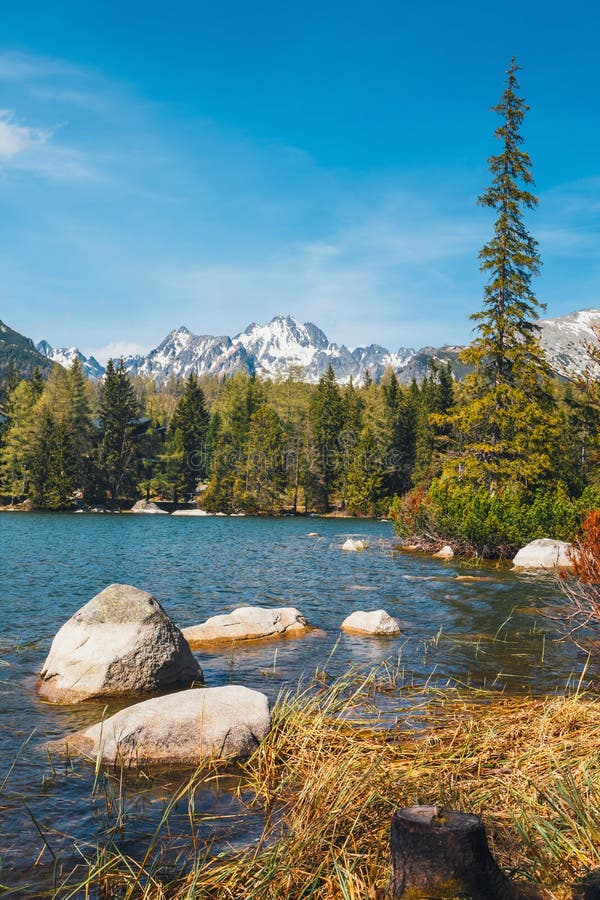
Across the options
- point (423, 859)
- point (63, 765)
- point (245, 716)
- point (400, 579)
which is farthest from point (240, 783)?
point (400, 579)

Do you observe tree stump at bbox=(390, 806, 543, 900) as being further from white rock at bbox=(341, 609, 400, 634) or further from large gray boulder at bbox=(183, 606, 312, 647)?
white rock at bbox=(341, 609, 400, 634)

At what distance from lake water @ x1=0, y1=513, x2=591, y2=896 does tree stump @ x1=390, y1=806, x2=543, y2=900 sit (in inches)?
82.9

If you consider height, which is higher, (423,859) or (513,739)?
(423,859)

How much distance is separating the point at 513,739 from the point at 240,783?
264cm

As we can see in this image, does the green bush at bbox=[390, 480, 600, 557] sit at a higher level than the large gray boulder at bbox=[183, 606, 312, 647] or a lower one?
higher

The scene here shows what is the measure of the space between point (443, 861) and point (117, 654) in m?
6.64

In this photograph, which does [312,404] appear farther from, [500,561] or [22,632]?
[22,632]

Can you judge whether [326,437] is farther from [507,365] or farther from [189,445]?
[507,365]

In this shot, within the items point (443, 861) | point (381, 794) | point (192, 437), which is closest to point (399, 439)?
point (192, 437)

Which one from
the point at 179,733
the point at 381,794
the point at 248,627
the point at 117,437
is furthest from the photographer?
the point at 117,437

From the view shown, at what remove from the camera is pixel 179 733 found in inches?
253

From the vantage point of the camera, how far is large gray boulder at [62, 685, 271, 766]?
630cm

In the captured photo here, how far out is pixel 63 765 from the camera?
631cm

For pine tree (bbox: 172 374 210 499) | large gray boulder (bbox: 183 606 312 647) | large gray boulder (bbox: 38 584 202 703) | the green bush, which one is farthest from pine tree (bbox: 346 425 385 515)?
large gray boulder (bbox: 38 584 202 703)
